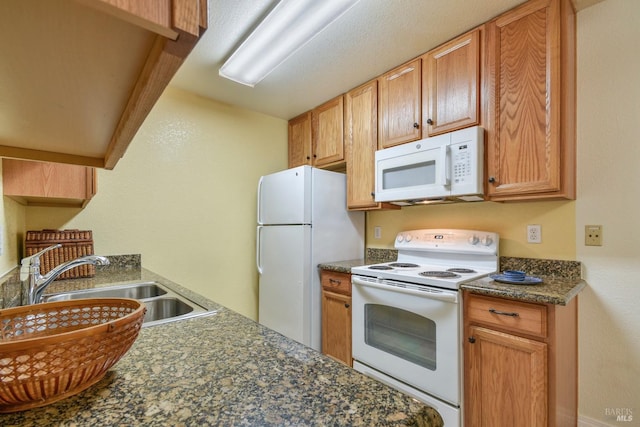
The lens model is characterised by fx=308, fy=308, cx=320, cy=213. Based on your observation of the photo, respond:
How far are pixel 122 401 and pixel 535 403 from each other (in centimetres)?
163

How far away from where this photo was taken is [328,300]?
2387mm

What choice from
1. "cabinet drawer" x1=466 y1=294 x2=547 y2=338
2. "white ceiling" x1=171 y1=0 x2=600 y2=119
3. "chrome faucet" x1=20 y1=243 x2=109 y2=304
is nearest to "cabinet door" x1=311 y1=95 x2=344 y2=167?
"white ceiling" x1=171 y1=0 x2=600 y2=119

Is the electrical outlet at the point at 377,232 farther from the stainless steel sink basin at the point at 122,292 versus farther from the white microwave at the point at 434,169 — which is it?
the stainless steel sink basin at the point at 122,292

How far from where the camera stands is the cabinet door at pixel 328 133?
2736 mm

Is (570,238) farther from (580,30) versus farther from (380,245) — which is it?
(380,245)

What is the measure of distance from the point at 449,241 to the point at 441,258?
0.14 m

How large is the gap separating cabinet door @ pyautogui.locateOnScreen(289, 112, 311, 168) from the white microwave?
97 centimetres

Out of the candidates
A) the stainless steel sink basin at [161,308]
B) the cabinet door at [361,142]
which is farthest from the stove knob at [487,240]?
the stainless steel sink basin at [161,308]

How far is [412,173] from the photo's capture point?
2.10 meters

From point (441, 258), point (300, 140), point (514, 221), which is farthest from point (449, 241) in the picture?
point (300, 140)

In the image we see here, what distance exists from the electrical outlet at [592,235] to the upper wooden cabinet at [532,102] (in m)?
0.19

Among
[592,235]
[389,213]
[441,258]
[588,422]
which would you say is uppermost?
[389,213]

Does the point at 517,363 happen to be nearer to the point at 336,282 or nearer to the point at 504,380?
the point at 504,380

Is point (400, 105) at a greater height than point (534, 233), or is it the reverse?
point (400, 105)
